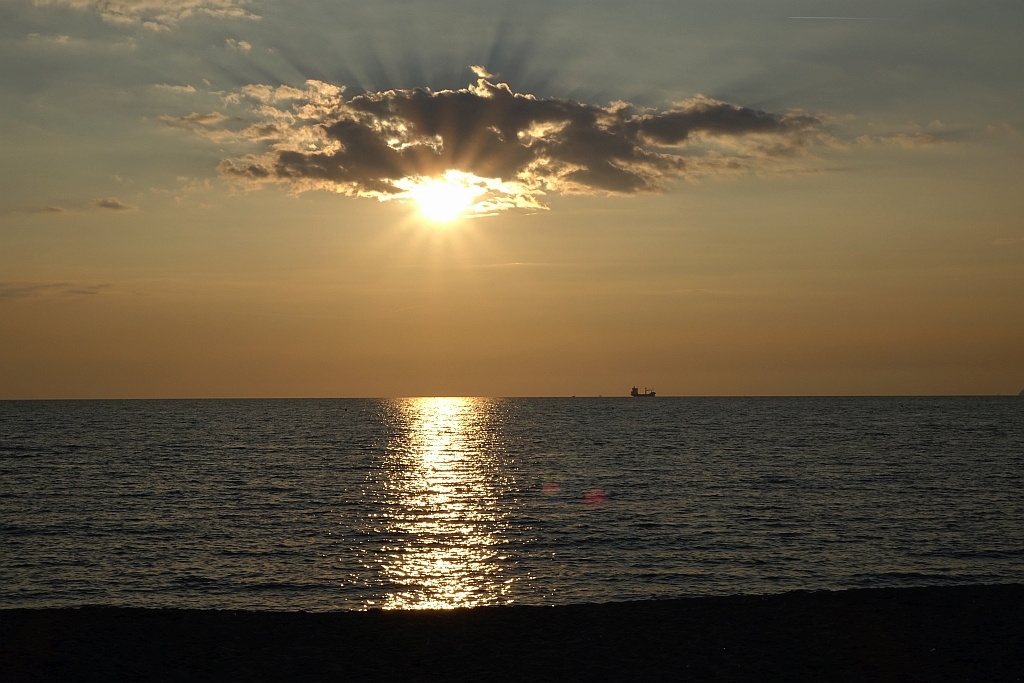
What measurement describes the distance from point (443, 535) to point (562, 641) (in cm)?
2442

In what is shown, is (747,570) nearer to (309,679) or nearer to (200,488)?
(309,679)

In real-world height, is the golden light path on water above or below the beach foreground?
above

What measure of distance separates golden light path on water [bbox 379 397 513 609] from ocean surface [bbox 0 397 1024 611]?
17cm

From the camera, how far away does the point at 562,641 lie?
19.6 m

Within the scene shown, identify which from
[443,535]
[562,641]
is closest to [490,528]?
[443,535]

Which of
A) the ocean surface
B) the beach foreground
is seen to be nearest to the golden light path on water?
the ocean surface

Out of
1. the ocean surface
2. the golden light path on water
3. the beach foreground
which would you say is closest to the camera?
the beach foreground

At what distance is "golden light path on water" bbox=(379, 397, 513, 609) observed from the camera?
97.9ft

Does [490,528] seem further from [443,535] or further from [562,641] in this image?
[562,641]

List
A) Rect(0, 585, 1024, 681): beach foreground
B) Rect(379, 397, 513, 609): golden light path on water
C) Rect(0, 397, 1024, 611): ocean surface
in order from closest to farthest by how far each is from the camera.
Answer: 1. Rect(0, 585, 1024, 681): beach foreground
2. Rect(379, 397, 513, 609): golden light path on water
3. Rect(0, 397, 1024, 611): ocean surface

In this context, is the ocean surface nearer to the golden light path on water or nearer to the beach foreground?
the golden light path on water

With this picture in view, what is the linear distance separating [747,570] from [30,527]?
117ft

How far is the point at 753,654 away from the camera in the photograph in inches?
730

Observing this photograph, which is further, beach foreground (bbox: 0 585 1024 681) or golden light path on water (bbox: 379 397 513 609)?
golden light path on water (bbox: 379 397 513 609)
